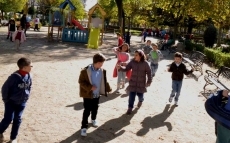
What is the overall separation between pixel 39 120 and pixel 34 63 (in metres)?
6.82

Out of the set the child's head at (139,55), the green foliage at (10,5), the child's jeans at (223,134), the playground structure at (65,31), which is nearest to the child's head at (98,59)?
the child's head at (139,55)

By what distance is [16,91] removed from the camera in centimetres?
451

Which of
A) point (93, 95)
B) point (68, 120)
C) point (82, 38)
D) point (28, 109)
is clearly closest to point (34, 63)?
point (28, 109)

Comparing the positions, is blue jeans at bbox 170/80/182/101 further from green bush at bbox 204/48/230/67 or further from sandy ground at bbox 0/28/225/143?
green bush at bbox 204/48/230/67

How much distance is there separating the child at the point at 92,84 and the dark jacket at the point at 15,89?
104 centimetres

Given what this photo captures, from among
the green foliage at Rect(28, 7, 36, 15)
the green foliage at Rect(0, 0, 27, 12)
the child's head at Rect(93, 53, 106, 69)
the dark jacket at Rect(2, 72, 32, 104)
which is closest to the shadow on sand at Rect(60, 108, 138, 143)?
the dark jacket at Rect(2, 72, 32, 104)

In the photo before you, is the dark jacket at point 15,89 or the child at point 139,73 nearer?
the dark jacket at point 15,89

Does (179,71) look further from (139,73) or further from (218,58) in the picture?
(218,58)

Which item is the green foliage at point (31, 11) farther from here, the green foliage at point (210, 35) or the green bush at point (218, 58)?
the green bush at point (218, 58)

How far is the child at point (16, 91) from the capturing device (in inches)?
176

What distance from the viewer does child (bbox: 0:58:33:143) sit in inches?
176

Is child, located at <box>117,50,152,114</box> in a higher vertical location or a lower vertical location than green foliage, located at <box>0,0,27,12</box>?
lower

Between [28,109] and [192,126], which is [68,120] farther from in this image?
[192,126]

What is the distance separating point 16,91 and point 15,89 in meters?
0.03
